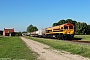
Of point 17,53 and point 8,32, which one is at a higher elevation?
point 8,32

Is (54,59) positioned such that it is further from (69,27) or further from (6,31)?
(6,31)

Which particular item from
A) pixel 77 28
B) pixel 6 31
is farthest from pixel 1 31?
pixel 77 28

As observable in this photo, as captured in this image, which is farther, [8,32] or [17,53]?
[8,32]

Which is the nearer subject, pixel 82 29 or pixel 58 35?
pixel 58 35

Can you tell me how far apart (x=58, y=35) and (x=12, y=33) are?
116 m

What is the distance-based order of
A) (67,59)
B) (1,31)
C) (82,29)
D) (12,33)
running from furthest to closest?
(1,31), (12,33), (82,29), (67,59)

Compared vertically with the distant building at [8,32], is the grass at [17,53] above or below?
below

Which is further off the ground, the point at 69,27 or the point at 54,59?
the point at 69,27

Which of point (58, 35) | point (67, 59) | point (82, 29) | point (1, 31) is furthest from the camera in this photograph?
point (1, 31)

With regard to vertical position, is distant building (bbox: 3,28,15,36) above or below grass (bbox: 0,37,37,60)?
above

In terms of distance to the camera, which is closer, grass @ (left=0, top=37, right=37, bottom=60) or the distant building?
grass @ (left=0, top=37, right=37, bottom=60)

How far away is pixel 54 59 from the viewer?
48.8 ft

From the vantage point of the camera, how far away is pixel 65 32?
165 feet

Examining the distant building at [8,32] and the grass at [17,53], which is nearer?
the grass at [17,53]
